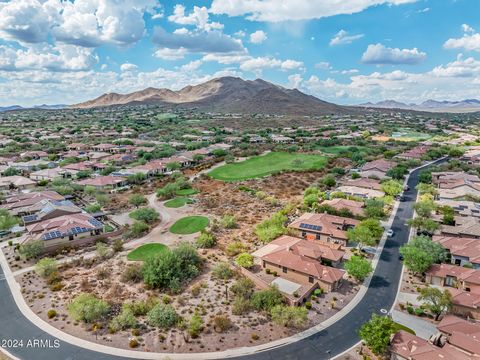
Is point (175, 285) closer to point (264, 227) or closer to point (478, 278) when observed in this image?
point (264, 227)

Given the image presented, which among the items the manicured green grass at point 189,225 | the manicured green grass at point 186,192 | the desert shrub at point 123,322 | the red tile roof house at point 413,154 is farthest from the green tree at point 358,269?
the red tile roof house at point 413,154

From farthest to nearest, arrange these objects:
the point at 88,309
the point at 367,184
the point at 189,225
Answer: the point at 367,184, the point at 189,225, the point at 88,309

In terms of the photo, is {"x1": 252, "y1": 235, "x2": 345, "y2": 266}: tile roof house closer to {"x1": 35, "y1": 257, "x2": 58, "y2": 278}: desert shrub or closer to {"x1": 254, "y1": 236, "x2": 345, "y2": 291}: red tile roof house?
{"x1": 254, "y1": 236, "x2": 345, "y2": 291}: red tile roof house

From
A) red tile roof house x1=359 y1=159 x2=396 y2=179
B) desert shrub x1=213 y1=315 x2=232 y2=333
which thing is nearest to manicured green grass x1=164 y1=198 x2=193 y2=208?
desert shrub x1=213 y1=315 x2=232 y2=333

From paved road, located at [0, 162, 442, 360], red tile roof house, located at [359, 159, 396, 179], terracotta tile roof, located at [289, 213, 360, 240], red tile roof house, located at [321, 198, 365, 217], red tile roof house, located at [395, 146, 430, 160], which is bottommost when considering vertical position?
paved road, located at [0, 162, 442, 360]

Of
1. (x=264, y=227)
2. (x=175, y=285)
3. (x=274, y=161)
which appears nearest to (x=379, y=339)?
(x=175, y=285)

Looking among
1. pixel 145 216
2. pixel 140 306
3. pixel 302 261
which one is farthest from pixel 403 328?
pixel 145 216

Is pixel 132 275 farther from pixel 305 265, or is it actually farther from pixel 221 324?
pixel 305 265
